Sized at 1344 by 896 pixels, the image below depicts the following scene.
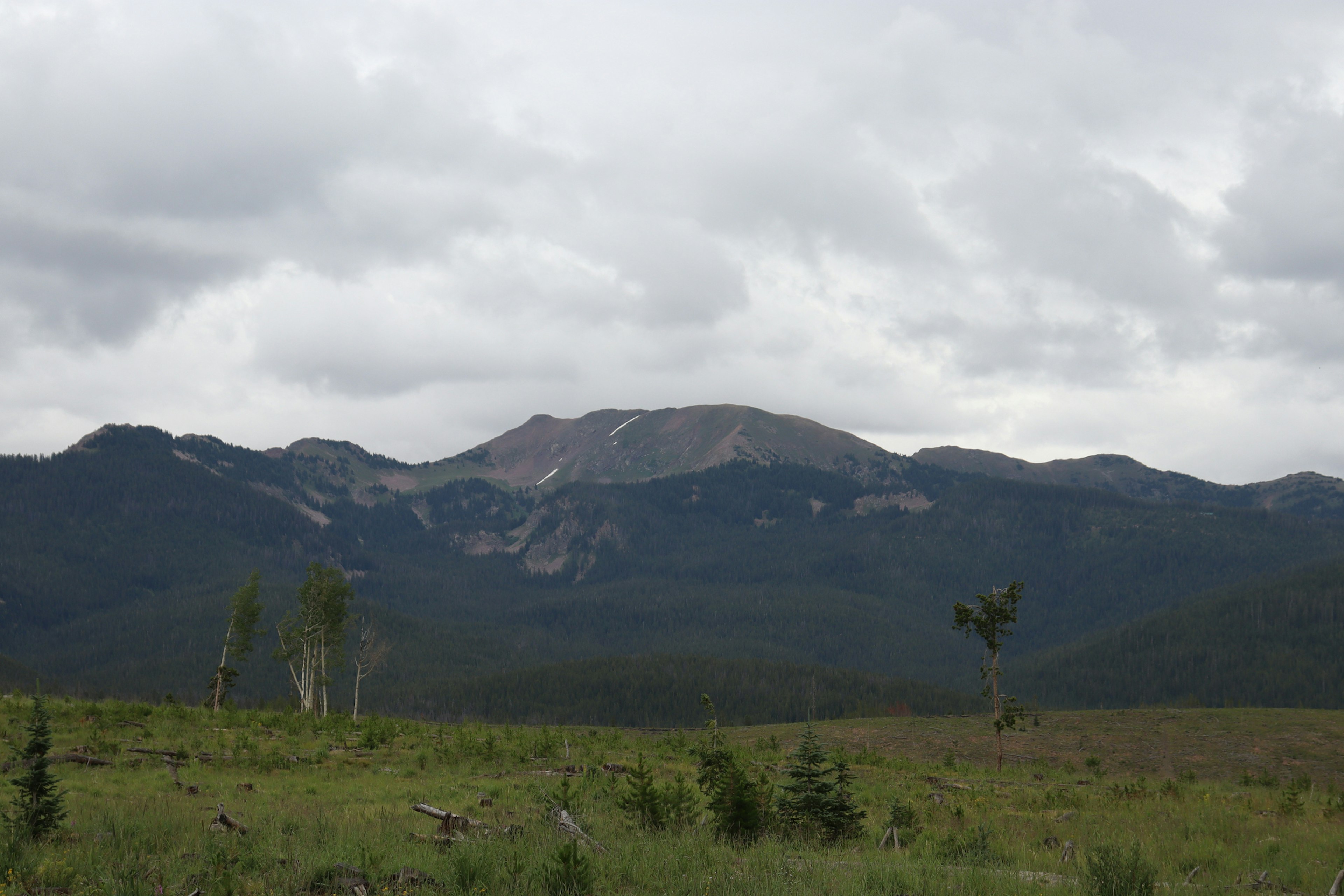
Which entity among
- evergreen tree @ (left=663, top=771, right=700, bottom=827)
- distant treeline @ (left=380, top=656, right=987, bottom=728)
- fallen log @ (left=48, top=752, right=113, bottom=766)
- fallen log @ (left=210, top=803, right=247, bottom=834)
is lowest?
distant treeline @ (left=380, top=656, right=987, bottom=728)

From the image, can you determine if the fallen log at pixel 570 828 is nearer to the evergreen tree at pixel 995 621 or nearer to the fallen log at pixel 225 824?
the fallen log at pixel 225 824

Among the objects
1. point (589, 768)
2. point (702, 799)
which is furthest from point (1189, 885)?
point (589, 768)

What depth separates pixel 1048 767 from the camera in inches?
1705

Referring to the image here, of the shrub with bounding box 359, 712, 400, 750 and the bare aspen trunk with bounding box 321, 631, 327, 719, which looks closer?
the shrub with bounding box 359, 712, 400, 750

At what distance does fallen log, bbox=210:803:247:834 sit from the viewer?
15.3 metres

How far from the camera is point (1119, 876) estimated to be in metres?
12.2

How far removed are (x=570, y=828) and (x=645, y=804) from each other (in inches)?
102

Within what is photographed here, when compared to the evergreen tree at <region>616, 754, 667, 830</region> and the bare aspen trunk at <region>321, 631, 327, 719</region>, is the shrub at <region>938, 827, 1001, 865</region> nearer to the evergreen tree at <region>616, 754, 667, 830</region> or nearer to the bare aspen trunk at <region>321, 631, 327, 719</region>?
the evergreen tree at <region>616, 754, 667, 830</region>

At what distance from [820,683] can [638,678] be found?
141ft

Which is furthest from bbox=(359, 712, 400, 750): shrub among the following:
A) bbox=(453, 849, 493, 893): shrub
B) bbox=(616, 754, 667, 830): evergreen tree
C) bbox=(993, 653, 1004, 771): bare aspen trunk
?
bbox=(993, 653, 1004, 771): bare aspen trunk

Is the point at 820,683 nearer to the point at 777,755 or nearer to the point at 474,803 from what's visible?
the point at 777,755

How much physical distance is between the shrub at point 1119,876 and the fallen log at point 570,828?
26.2 feet

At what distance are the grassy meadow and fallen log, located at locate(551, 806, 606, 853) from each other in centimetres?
19

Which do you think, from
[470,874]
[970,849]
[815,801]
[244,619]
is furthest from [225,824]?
[244,619]
